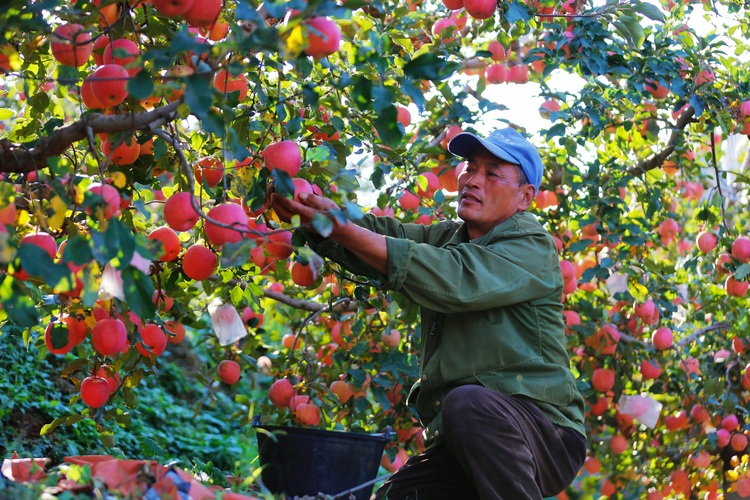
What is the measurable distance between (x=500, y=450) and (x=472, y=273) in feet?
1.48

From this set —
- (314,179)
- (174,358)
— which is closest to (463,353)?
(314,179)

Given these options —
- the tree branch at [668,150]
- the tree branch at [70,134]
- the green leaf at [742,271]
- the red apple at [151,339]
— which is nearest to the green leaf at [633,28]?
the tree branch at [668,150]

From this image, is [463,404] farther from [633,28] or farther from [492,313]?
[633,28]

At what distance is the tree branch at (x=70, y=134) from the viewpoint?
1.91 meters

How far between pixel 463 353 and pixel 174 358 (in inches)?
168

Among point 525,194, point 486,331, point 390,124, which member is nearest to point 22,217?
point 390,124

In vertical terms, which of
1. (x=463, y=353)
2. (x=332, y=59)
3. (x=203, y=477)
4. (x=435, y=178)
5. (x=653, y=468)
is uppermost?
(x=332, y=59)

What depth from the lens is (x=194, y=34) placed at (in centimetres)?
238

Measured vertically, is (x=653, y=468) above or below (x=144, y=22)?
below

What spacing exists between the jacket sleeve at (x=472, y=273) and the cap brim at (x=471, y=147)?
0.26 m

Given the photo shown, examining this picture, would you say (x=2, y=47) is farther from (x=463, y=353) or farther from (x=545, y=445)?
(x=545, y=445)

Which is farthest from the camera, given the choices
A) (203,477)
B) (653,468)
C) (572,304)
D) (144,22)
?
(653,468)

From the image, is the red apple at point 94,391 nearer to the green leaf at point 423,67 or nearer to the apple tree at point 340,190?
the apple tree at point 340,190

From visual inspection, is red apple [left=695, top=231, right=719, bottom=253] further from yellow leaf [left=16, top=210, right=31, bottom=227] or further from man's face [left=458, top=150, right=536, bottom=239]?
yellow leaf [left=16, top=210, right=31, bottom=227]
